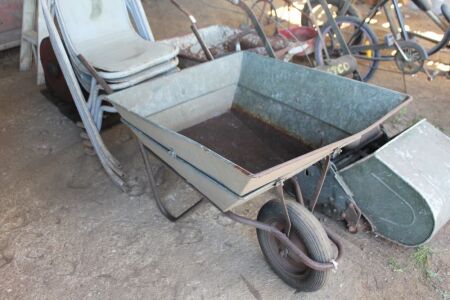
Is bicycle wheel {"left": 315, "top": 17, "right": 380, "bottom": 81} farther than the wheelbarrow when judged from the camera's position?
Yes

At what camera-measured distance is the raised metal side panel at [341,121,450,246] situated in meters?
1.88

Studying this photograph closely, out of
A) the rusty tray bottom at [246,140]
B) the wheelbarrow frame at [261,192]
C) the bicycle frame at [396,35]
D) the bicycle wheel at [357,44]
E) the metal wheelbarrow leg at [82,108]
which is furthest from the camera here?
the bicycle wheel at [357,44]

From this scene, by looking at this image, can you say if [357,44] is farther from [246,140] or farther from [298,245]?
[298,245]

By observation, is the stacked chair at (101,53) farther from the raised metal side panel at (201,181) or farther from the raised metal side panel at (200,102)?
the raised metal side panel at (201,181)

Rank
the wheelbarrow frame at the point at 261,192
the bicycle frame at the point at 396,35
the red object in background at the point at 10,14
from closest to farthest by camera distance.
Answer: the wheelbarrow frame at the point at 261,192 → the bicycle frame at the point at 396,35 → the red object in background at the point at 10,14

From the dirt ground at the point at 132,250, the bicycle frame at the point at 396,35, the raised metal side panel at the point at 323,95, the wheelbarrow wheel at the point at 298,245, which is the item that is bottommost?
the dirt ground at the point at 132,250

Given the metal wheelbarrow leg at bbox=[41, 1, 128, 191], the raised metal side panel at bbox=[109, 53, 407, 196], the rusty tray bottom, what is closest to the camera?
the raised metal side panel at bbox=[109, 53, 407, 196]

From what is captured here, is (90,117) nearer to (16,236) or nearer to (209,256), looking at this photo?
(16,236)

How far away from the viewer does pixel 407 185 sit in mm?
1861

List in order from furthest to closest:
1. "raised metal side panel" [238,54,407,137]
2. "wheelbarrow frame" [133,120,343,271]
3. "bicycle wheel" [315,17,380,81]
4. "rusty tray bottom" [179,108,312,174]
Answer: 1. "bicycle wheel" [315,17,380,81]
2. "rusty tray bottom" [179,108,312,174]
3. "raised metal side panel" [238,54,407,137]
4. "wheelbarrow frame" [133,120,343,271]

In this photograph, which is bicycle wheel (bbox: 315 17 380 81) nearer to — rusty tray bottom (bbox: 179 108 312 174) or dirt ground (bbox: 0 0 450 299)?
rusty tray bottom (bbox: 179 108 312 174)

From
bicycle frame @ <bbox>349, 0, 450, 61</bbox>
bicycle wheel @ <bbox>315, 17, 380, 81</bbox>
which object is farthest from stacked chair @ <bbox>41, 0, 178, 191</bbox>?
bicycle frame @ <bbox>349, 0, 450, 61</bbox>

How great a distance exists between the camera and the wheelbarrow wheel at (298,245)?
167cm

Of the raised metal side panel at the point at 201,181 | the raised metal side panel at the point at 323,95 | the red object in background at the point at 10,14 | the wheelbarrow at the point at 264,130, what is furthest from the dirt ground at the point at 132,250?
the red object in background at the point at 10,14
